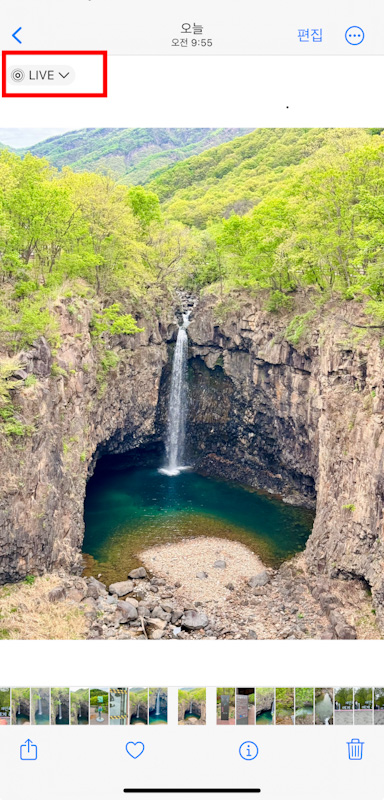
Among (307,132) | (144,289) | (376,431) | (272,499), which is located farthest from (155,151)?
(376,431)

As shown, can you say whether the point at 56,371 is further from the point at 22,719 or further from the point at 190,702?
the point at 190,702

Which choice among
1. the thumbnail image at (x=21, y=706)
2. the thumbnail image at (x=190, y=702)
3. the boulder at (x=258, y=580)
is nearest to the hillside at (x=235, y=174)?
the boulder at (x=258, y=580)

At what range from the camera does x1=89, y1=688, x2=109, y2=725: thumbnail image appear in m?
9.20

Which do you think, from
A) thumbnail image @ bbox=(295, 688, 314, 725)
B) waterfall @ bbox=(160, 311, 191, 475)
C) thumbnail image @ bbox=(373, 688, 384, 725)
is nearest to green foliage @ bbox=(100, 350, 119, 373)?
waterfall @ bbox=(160, 311, 191, 475)

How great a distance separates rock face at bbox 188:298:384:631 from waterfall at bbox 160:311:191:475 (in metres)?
0.76

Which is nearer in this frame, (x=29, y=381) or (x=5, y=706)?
(x=5, y=706)

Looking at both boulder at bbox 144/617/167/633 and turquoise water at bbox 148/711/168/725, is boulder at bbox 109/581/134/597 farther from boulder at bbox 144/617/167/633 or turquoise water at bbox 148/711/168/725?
turquoise water at bbox 148/711/168/725

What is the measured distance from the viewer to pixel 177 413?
42812mm

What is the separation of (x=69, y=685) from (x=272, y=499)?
29.0 meters

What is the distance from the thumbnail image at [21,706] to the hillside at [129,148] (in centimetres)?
9448

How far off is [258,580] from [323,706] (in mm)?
18560

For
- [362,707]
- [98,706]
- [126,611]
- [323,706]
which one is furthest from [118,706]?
[126,611]

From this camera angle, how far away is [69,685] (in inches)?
375
